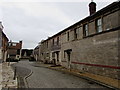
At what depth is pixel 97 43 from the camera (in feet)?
47.5

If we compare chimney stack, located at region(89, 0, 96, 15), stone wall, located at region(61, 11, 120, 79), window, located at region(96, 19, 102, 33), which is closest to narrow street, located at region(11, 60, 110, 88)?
stone wall, located at region(61, 11, 120, 79)

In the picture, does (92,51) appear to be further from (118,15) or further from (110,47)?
(118,15)

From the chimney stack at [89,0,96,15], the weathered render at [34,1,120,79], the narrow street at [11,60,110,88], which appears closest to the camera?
the narrow street at [11,60,110,88]

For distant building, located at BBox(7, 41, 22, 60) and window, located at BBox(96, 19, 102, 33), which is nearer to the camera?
window, located at BBox(96, 19, 102, 33)

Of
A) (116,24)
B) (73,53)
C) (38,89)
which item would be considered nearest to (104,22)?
(116,24)

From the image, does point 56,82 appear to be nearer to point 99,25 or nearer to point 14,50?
point 99,25

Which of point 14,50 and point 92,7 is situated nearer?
point 92,7

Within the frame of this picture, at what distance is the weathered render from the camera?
1216 cm

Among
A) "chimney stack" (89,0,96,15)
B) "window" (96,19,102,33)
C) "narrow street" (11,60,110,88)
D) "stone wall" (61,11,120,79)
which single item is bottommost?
"narrow street" (11,60,110,88)

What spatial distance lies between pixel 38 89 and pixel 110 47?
7835 mm

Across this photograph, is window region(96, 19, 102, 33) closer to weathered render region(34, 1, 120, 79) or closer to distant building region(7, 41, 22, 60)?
weathered render region(34, 1, 120, 79)

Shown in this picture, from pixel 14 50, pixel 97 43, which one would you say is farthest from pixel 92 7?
pixel 14 50

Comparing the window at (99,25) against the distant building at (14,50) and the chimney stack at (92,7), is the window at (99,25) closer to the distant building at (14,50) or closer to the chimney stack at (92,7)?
the chimney stack at (92,7)

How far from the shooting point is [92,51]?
15.3 metres
